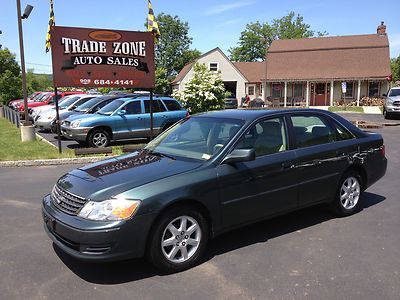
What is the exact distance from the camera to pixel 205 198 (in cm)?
420

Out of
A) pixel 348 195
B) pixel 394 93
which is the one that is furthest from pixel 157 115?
pixel 394 93

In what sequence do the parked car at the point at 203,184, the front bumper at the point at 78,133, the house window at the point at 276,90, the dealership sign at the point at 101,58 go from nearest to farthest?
the parked car at the point at 203,184
the dealership sign at the point at 101,58
the front bumper at the point at 78,133
the house window at the point at 276,90

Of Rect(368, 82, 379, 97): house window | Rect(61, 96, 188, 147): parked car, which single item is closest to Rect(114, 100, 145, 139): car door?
Rect(61, 96, 188, 147): parked car

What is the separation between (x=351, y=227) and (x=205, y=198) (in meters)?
2.28

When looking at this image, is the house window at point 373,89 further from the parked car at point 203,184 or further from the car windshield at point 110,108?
the parked car at point 203,184

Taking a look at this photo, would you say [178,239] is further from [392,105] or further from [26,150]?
[392,105]

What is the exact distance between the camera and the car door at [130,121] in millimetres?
13000

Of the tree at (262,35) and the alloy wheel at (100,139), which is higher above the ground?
the tree at (262,35)

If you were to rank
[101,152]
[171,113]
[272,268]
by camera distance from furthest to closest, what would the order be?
[171,113] < [101,152] < [272,268]

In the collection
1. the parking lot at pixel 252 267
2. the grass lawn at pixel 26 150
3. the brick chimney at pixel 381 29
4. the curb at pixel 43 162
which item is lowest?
the parking lot at pixel 252 267

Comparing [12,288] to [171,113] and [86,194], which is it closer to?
[86,194]

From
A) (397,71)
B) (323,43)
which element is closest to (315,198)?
(323,43)

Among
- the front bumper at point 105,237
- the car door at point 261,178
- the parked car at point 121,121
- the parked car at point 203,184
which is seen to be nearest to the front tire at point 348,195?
the parked car at point 203,184

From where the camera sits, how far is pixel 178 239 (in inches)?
160
